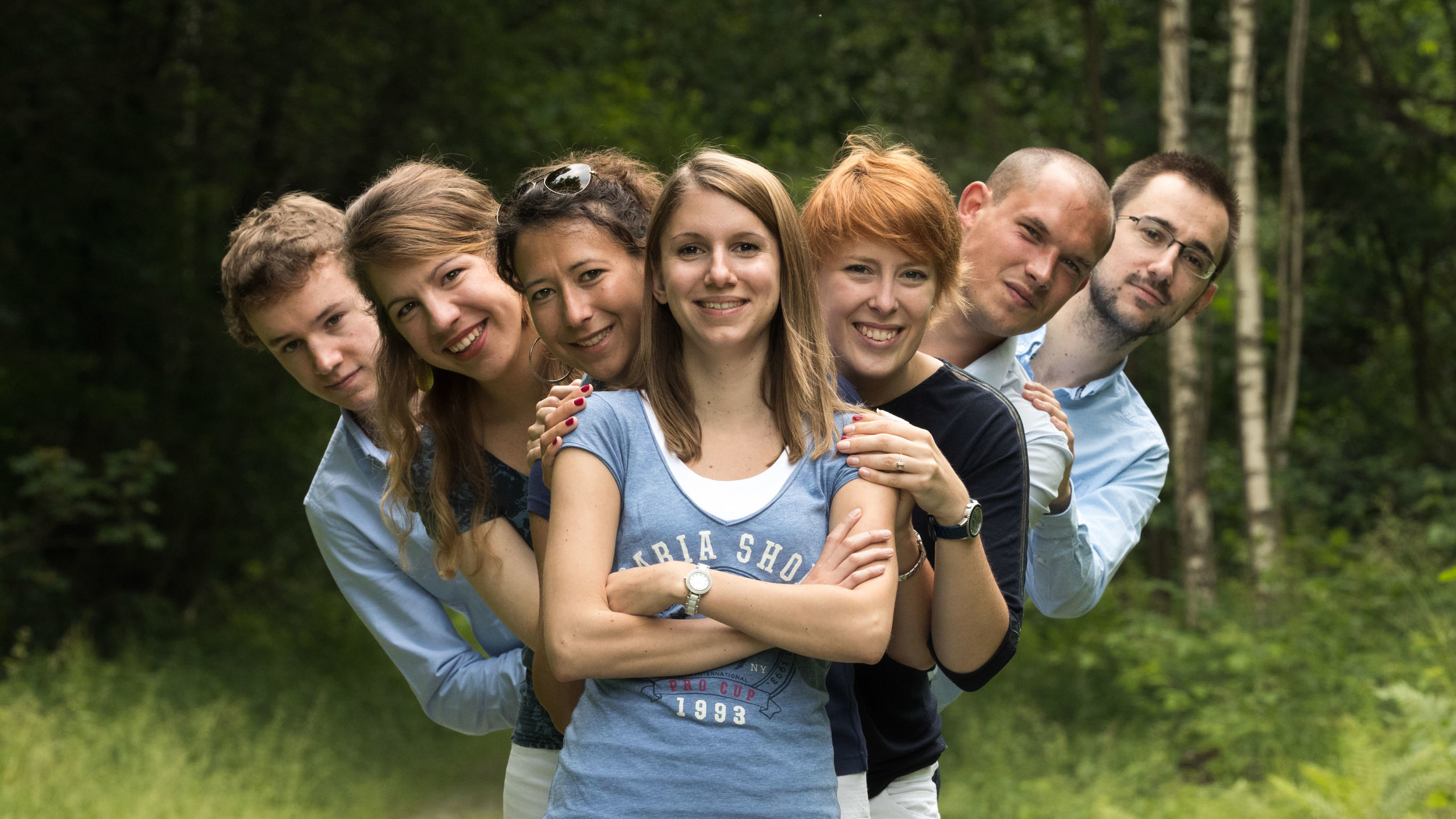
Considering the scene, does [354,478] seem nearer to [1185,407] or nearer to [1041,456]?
[1041,456]

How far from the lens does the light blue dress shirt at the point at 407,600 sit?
303 cm

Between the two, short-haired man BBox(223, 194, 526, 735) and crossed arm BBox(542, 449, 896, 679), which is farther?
short-haired man BBox(223, 194, 526, 735)

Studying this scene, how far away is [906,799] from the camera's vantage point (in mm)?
2465

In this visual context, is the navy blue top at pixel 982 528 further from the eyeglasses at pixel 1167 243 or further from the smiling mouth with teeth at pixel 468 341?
the eyeglasses at pixel 1167 243

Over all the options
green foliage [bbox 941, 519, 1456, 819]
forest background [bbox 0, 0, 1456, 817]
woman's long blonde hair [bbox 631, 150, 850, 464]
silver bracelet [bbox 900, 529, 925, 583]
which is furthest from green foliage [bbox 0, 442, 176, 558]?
silver bracelet [bbox 900, 529, 925, 583]

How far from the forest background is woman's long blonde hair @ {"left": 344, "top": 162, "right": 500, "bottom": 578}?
16.0 feet

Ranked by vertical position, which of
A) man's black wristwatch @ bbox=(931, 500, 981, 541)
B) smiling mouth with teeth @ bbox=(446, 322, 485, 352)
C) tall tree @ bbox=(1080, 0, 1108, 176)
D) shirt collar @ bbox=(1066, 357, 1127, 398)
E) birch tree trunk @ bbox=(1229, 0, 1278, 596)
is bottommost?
man's black wristwatch @ bbox=(931, 500, 981, 541)

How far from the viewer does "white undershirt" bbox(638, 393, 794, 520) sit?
2064 mm

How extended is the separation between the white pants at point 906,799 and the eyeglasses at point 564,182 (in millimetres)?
1303

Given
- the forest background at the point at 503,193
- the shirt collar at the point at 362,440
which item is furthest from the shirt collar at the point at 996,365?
the forest background at the point at 503,193

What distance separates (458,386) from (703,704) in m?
1.10

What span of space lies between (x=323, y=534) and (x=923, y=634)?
1587 millimetres

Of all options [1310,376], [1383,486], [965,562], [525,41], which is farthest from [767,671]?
[1310,376]

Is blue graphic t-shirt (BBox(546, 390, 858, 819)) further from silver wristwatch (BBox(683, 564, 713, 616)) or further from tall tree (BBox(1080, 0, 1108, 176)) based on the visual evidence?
tall tree (BBox(1080, 0, 1108, 176))
